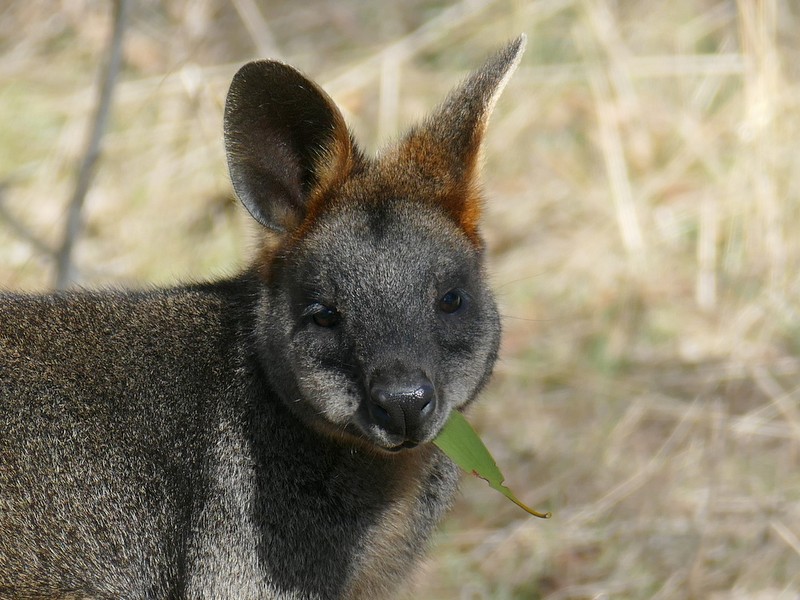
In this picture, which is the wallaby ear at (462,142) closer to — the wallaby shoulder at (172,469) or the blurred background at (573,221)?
the wallaby shoulder at (172,469)

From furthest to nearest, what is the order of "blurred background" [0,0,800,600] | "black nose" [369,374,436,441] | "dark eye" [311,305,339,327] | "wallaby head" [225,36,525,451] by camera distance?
"blurred background" [0,0,800,600] → "dark eye" [311,305,339,327] → "wallaby head" [225,36,525,451] → "black nose" [369,374,436,441]

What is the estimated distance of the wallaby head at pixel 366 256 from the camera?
127 inches

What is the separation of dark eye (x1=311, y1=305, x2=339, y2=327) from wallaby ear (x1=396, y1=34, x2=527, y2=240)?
1.85 feet

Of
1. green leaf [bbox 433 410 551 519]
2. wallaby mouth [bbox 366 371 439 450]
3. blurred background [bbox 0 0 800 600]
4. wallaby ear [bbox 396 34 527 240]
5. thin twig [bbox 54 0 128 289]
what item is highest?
wallaby ear [bbox 396 34 527 240]

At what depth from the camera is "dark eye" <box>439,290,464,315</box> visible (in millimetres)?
3414

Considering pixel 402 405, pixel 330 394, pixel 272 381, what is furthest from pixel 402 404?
pixel 272 381

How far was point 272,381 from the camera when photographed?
355 centimetres

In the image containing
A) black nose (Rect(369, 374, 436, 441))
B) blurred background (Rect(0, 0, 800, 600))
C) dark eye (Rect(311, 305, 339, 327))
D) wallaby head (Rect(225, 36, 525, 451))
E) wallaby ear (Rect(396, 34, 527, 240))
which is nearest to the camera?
black nose (Rect(369, 374, 436, 441))

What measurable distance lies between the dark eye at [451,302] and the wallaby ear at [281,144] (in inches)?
21.3

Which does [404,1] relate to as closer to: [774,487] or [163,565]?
[774,487]

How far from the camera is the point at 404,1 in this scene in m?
9.37

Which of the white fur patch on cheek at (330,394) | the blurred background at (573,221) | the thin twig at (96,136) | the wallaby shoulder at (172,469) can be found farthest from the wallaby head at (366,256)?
the thin twig at (96,136)

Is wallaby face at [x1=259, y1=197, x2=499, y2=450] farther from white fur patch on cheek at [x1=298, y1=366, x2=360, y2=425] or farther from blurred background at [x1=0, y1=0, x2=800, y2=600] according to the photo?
blurred background at [x1=0, y1=0, x2=800, y2=600]

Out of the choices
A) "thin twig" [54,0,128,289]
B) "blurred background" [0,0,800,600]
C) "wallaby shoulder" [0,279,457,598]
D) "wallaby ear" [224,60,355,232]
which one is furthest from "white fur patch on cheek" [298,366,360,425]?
"thin twig" [54,0,128,289]
